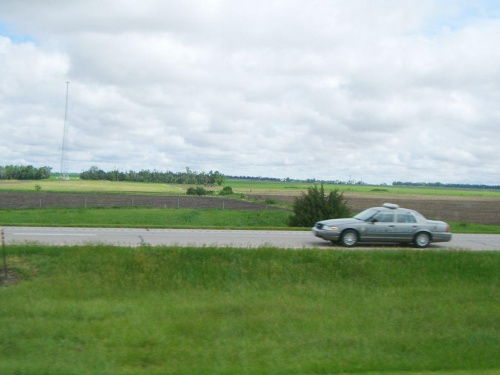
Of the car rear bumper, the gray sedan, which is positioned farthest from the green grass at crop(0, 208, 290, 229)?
the car rear bumper

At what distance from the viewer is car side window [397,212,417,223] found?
19.2 meters

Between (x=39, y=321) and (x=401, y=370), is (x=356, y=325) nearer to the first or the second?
(x=401, y=370)

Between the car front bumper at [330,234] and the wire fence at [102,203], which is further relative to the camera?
the wire fence at [102,203]

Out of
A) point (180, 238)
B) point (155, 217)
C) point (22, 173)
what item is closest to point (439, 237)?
point (180, 238)

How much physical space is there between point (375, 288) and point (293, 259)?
93.5 inches

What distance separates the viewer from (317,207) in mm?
34812

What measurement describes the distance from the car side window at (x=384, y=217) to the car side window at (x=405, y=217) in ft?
0.91

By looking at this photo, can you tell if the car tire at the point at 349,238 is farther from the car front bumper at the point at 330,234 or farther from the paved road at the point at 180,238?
the paved road at the point at 180,238

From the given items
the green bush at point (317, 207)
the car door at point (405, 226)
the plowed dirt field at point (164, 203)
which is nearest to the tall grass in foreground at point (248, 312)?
the car door at point (405, 226)

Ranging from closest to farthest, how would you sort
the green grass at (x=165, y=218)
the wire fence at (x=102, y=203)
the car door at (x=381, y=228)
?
the car door at (x=381, y=228) → the green grass at (x=165, y=218) → the wire fence at (x=102, y=203)

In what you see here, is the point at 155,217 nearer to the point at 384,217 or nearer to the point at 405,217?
the point at 384,217

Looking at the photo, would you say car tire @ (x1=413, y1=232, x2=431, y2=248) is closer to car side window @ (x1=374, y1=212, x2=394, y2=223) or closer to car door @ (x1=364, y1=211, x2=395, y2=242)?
car door @ (x1=364, y1=211, x2=395, y2=242)

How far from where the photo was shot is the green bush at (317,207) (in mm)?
34556

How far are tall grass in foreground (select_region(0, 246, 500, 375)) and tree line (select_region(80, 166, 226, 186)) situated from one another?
354 feet
